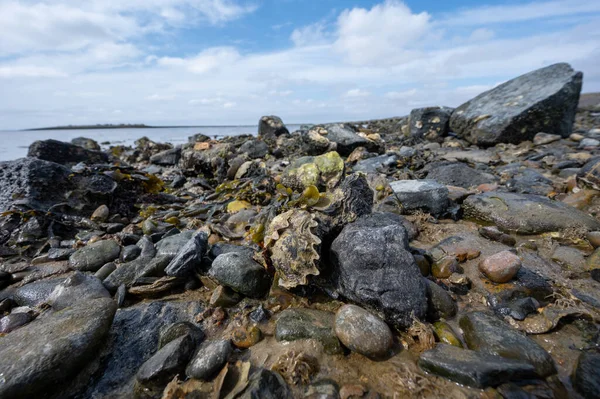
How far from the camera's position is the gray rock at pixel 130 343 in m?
1.93

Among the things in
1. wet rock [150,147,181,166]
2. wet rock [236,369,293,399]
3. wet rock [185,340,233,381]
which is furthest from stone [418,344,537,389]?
wet rock [150,147,181,166]

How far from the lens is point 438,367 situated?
5.87ft

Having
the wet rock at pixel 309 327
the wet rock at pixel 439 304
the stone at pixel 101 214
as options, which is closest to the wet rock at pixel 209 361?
the wet rock at pixel 309 327

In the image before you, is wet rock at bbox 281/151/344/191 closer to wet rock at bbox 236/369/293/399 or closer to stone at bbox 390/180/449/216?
stone at bbox 390/180/449/216

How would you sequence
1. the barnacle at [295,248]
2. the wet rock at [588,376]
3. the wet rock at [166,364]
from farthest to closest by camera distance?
the barnacle at [295,248]
the wet rock at [166,364]
the wet rock at [588,376]

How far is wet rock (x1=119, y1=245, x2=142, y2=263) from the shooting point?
341cm

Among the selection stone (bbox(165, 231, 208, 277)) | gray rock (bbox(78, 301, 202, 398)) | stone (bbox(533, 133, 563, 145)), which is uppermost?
stone (bbox(533, 133, 563, 145))

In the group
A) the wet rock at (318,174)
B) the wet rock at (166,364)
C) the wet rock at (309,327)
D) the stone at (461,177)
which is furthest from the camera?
the stone at (461,177)

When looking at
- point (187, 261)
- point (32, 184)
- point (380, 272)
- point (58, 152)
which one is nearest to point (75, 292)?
point (187, 261)

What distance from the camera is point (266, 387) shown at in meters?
1.69

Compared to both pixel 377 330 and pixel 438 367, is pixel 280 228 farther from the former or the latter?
pixel 438 367

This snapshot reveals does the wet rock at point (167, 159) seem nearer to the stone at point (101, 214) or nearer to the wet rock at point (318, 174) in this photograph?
the stone at point (101, 214)

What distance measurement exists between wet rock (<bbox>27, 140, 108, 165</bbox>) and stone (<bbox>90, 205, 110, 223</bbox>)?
18.3 ft

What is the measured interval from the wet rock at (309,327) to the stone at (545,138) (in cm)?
1025
